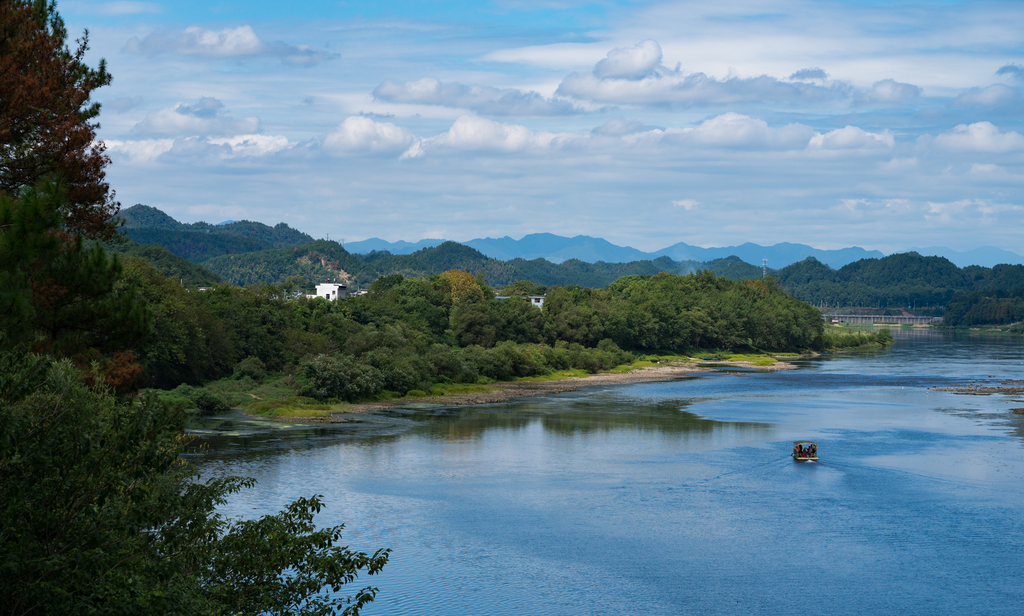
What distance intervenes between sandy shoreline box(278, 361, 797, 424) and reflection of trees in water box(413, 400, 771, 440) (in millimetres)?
4321

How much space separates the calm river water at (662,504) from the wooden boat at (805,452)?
709 mm

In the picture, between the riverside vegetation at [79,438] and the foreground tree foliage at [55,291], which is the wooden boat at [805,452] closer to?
the riverside vegetation at [79,438]

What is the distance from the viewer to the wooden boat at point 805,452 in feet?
121

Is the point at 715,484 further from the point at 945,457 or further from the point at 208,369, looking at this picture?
the point at 208,369

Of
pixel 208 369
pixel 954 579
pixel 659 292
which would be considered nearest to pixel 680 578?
pixel 954 579

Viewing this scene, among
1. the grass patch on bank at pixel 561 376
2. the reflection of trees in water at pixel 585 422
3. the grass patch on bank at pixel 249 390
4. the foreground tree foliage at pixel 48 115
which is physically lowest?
the reflection of trees in water at pixel 585 422

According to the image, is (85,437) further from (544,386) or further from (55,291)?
(544,386)

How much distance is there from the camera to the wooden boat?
121 feet

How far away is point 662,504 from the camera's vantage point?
29.6 meters

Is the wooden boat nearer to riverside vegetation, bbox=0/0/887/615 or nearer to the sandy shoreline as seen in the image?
the sandy shoreline

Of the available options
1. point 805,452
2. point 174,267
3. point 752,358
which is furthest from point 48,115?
point 174,267

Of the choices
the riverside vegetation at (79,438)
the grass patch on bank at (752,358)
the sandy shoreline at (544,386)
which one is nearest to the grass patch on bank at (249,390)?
the sandy shoreline at (544,386)

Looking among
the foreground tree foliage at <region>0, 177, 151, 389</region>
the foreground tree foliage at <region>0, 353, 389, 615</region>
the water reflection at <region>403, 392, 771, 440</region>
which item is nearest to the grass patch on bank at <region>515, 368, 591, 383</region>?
the water reflection at <region>403, 392, 771, 440</region>

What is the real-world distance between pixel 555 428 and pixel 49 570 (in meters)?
37.7
